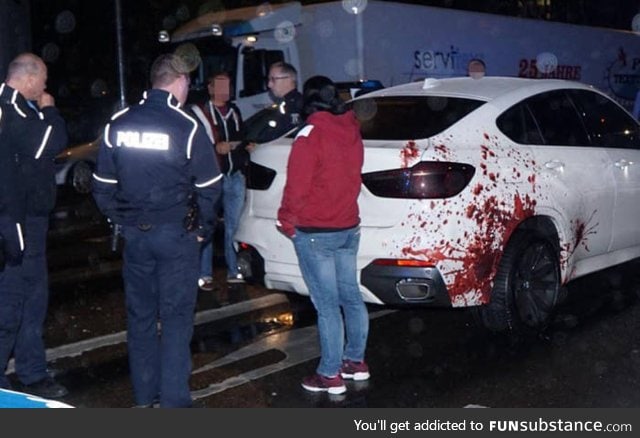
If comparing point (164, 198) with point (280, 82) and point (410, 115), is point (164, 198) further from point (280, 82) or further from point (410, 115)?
point (280, 82)

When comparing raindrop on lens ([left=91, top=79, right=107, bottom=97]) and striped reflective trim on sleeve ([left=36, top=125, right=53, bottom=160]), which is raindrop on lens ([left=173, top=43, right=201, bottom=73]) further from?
raindrop on lens ([left=91, top=79, right=107, bottom=97])

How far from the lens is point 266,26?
51.1 ft

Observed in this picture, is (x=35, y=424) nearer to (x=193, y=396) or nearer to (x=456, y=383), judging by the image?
(x=193, y=396)

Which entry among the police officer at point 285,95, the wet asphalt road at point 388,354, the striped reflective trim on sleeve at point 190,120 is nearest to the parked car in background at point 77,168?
the wet asphalt road at point 388,354

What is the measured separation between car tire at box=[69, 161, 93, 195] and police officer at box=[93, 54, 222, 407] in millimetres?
10736

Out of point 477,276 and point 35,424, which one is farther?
point 477,276

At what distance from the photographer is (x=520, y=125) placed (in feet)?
21.4

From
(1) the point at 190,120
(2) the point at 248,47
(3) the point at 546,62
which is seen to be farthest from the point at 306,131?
(3) the point at 546,62

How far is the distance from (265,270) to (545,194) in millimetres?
1890

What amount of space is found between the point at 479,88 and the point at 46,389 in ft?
11.1

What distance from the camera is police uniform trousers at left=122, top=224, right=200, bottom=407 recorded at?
4922 mm

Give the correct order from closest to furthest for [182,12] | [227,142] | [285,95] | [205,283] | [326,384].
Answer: [326,384] → [285,95] → [227,142] → [205,283] → [182,12]

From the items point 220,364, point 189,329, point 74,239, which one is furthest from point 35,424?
point 74,239

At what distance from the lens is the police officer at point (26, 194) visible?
16.7ft
